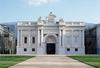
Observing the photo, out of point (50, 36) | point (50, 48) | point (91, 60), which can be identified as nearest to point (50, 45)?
point (50, 48)

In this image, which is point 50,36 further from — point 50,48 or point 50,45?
point 50,48

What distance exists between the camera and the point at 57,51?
287 feet

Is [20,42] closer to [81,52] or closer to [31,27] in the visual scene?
[31,27]

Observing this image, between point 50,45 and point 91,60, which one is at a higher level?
point 50,45

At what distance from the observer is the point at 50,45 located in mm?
89688

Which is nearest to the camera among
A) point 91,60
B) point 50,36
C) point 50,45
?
point 91,60

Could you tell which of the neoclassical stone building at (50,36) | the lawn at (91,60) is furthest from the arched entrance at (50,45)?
the lawn at (91,60)

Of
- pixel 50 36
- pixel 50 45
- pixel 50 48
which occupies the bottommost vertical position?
pixel 50 48

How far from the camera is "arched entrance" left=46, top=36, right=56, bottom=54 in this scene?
89000 mm

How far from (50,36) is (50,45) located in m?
2.85

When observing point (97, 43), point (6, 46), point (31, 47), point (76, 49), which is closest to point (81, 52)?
point (76, 49)

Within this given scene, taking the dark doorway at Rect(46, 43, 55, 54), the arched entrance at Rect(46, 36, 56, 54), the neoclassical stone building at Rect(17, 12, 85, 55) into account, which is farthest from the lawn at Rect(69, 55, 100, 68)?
the dark doorway at Rect(46, 43, 55, 54)

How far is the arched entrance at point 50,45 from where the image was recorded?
292 feet

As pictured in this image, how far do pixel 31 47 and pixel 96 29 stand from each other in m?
21.7
